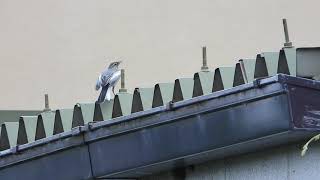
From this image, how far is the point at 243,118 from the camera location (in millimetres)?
7719

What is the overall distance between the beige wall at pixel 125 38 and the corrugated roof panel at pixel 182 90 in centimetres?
636

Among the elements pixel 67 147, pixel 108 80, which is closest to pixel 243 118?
pixel 67 147

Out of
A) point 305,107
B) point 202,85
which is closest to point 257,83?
point 305,107

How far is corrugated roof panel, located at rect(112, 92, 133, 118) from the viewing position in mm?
8768

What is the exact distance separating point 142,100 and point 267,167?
1.25m

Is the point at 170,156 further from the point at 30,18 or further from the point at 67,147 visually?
the point at 30,18

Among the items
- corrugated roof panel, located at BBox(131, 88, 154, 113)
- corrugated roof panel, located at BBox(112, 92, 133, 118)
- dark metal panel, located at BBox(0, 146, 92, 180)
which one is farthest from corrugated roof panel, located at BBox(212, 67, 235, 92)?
dark metal panel, located at BBox(0, 146, 92, 180)

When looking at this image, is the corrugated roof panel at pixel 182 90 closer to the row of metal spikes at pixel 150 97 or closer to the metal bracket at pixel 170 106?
the row of metal spikes at pixel 150 97

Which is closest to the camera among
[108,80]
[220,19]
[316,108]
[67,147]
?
[316,108]

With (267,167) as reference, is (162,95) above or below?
above

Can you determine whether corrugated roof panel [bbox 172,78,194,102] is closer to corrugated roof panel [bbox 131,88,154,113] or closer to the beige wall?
corrugated roof panel [bbox 131,88,154,113]

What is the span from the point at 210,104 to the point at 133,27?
716 cm

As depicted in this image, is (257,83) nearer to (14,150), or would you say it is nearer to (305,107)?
(305,107)

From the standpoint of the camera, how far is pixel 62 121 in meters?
9.19
